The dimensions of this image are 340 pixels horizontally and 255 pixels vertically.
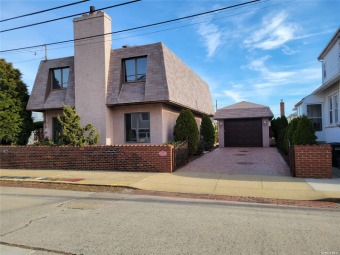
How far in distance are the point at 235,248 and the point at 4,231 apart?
413 centimetres

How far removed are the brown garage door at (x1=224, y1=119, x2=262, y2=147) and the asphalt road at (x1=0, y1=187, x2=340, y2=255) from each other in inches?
668

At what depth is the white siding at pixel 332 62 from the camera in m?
15.4

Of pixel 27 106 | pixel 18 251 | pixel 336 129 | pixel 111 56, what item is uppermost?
pixel 111 56

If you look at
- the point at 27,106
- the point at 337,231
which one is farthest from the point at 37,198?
the point at 27,106

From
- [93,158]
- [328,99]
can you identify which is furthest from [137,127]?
[328,99]

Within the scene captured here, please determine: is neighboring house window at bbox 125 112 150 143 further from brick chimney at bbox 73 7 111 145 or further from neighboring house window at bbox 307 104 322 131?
neighboring house window at bbox 307 104 322 131

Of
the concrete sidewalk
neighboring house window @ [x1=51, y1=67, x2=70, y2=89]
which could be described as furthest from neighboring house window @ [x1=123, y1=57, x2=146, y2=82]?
the concrete sidewalk

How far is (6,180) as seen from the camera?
10883mm

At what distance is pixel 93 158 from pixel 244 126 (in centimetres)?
1463

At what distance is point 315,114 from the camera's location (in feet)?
61.0

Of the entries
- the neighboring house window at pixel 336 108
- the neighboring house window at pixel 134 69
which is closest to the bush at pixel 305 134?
the neighboring house window at pixel 336 108

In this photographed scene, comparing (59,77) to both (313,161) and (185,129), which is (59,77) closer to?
(185,129)

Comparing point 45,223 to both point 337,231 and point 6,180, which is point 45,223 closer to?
point 337,231

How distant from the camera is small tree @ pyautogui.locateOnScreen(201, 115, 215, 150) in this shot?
19827mm
